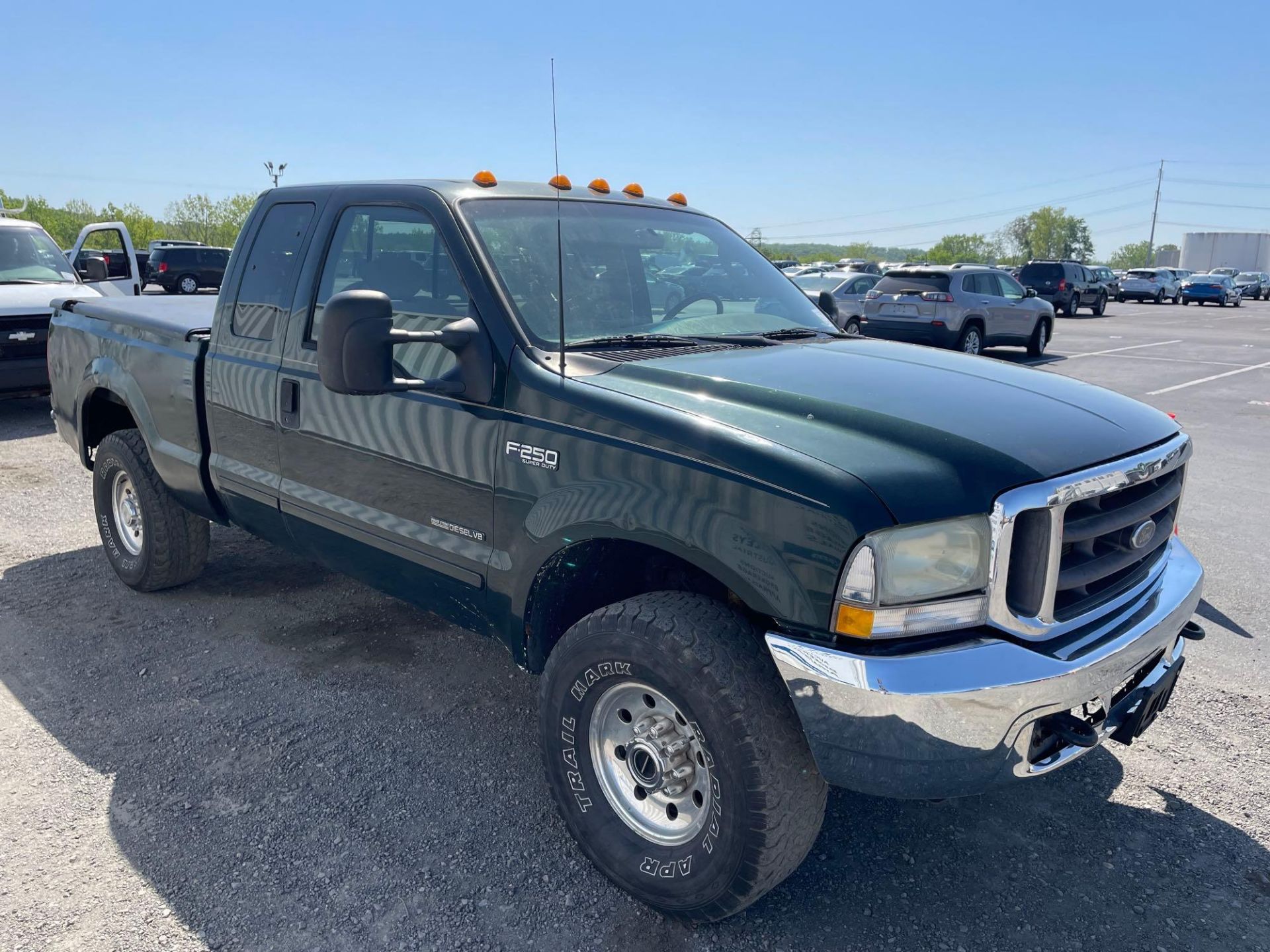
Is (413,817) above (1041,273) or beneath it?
beneath

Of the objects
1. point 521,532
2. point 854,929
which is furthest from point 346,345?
point 854,929

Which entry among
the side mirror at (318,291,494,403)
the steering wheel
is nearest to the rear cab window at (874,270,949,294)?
the steering wheel

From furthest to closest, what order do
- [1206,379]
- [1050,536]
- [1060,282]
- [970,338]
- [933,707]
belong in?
[1060,282] → [970,338] → [1206,379] → [1050,536] → [933,707]

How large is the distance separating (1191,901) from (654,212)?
9.74 ft

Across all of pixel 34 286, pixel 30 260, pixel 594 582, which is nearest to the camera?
pixel 594 582

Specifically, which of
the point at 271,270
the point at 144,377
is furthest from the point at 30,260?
the point at 271,270

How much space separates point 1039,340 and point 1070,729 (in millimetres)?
17196

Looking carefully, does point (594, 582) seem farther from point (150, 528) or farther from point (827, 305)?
point (150, 528)

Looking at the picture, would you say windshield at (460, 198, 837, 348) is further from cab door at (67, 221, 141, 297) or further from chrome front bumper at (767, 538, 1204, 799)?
cab door at (67, 221, 141, 297)

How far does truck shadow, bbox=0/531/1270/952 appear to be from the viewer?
2.61 meters

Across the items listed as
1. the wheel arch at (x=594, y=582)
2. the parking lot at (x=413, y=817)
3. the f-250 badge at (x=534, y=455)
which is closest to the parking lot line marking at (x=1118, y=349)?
the parking lot at (x=413, y=817)

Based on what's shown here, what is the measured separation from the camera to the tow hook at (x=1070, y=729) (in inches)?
91.2

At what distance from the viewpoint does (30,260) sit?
1015cm

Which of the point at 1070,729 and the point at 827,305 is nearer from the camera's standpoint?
the point at 1070,729
